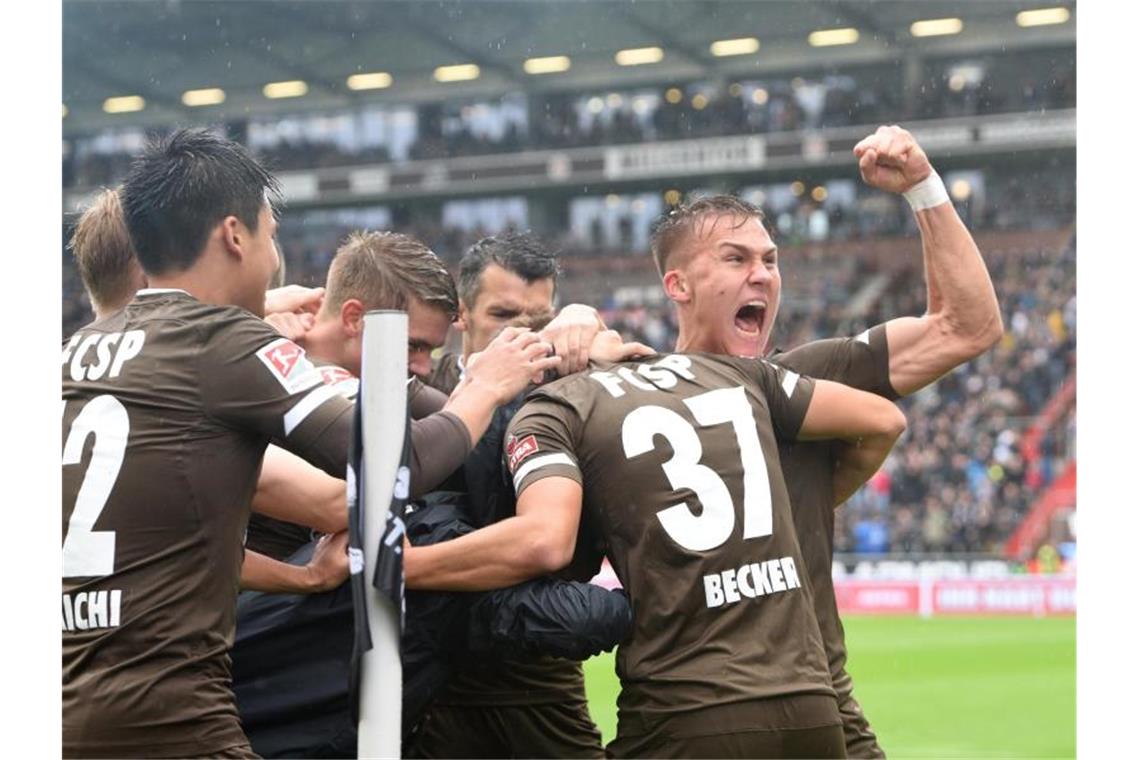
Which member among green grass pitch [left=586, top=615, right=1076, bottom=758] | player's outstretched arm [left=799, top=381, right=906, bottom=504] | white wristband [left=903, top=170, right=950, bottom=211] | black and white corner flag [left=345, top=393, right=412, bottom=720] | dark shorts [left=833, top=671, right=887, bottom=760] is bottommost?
green grass pitch [left=586, top=615, right=1076, bottom=758]

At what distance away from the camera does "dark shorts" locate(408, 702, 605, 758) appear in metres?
4.27

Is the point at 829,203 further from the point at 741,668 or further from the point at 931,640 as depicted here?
the point at 741,668

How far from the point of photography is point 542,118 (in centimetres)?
3656

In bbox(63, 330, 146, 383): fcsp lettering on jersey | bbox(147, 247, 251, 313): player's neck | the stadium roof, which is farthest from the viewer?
the stadium roof

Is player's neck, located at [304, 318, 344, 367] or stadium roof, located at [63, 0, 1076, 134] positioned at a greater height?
stadium roof, located at [63, 0, 1076, 134]

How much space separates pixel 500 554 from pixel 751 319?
1.13 meters

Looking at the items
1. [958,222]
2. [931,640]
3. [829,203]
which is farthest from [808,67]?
[958,222]

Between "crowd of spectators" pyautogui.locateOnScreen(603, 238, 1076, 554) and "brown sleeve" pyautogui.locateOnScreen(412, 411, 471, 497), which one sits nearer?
"brown sleeve" pyautogui.locateOnScreen(412, 411, 471, 497)

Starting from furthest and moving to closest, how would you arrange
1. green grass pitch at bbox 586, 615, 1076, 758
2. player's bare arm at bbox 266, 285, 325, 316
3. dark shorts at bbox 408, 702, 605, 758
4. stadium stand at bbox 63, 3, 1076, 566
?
stadium stand at bbox 63, 3, 1076, 566 → green grass pitch at bbox 586, 615, 1076, 758 → dark shorts at bbox 408, 702, 605, 758 → player's bare arm at bbox 266, 285, 325, 316

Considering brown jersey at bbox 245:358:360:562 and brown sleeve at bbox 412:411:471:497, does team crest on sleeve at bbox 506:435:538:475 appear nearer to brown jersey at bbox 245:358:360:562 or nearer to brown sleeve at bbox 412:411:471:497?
brown sleeve at bbox 412:411:471:497

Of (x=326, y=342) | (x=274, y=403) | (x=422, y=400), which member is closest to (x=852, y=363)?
(x=422, y=400)

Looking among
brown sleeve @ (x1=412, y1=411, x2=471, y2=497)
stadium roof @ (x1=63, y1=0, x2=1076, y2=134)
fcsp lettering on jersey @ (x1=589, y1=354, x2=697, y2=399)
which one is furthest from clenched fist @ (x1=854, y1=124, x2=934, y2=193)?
stadium roof @ (x1=63, y1=0, x2=1076, y2=134)

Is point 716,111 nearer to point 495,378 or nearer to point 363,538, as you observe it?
Result: point 495,378

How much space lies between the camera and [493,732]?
4.29m
